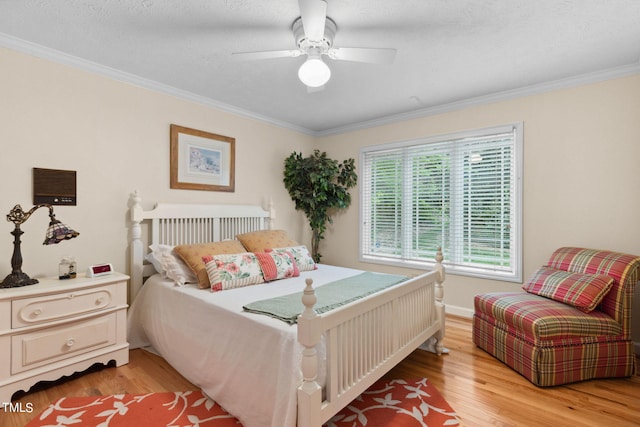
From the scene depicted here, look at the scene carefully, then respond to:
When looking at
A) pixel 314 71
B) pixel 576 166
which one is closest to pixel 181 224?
pixel 314 71

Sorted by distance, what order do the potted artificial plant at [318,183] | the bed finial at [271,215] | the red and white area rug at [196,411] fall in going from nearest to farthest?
the red and white area rug at [196,411] < the bed finial at [271,215] < the potted artificial plant at [318,183]

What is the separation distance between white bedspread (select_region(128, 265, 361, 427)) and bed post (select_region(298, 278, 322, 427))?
0.06 meters

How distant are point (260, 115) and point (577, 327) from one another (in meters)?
3.73

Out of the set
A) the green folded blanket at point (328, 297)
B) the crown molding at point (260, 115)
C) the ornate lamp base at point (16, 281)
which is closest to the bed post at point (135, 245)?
the ornate lamp base at point (16, 281)

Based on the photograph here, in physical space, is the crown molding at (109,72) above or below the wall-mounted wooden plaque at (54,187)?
above

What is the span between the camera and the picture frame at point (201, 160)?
323 centimetres

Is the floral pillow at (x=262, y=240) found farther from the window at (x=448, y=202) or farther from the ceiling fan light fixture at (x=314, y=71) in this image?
the ceiling fan light fixture at (x=314, y=71)

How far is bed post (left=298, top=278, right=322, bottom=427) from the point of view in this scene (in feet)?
4.68

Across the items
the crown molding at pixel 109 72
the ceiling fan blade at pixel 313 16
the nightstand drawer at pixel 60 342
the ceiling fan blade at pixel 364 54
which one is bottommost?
the nightstand drawer at pixel 60 342

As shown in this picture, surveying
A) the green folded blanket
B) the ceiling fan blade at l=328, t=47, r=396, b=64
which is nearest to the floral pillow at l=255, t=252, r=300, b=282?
the green folded blanket

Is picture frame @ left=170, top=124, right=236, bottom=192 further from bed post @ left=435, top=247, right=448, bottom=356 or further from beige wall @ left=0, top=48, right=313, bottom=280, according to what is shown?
bed post @ left=435, top=247, right=448, bottom=356

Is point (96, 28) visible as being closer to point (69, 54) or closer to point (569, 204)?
point (69, 54)

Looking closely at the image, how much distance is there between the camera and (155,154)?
121 inches

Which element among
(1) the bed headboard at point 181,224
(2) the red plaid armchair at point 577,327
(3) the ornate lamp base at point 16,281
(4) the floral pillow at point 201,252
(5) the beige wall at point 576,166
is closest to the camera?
(3) the ornate lamp base at point 16,281
